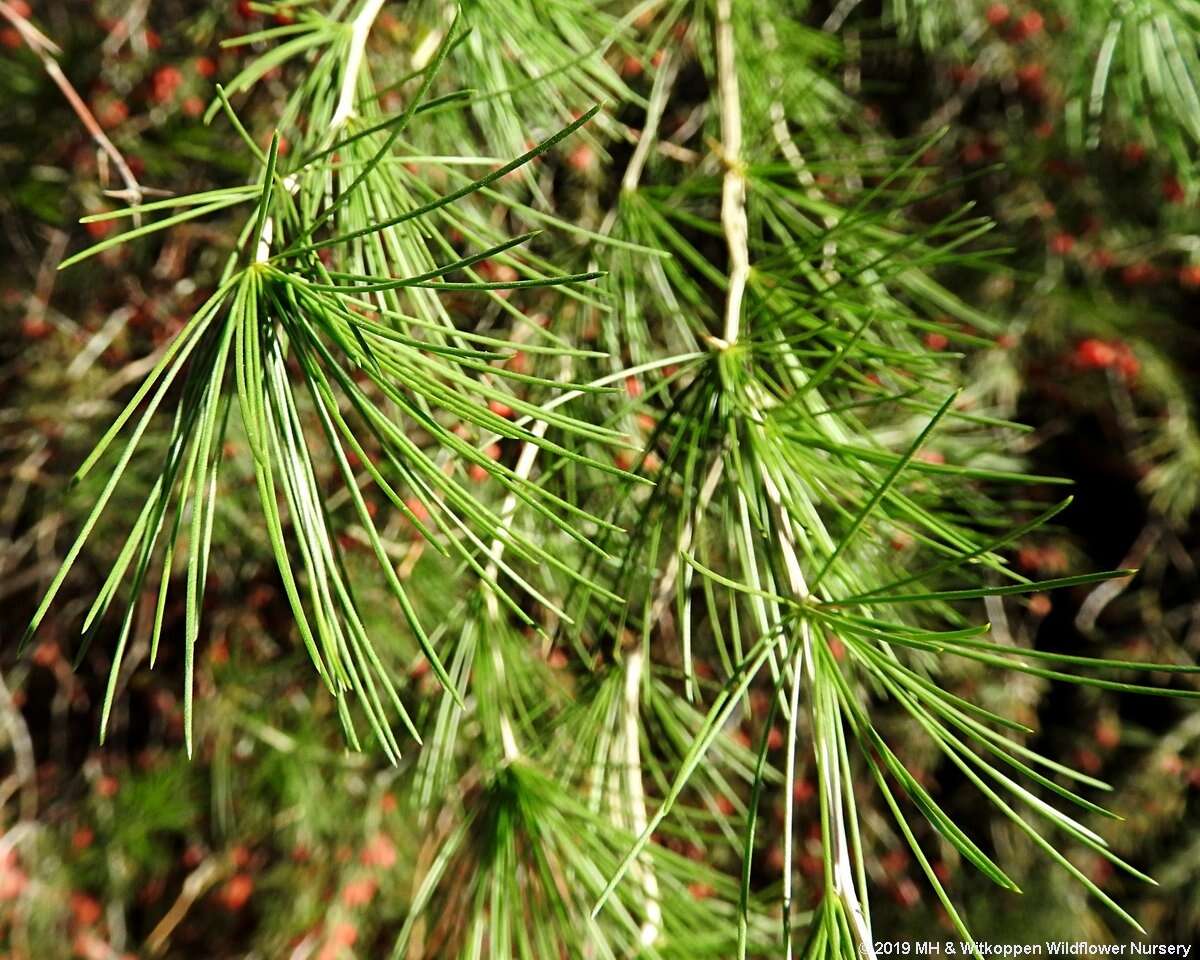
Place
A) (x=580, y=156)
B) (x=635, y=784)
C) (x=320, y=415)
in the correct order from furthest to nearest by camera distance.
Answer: (x=580, y=156) < (x=635, y=784) < (x=320, y=415)

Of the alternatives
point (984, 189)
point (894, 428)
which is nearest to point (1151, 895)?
point (894, 428)

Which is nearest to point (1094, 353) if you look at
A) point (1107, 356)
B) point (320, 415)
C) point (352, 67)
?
point (1107, 356)

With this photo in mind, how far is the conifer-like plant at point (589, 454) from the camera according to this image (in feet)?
1.18

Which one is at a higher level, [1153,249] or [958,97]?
[958,97]

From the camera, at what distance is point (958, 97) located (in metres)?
1.20

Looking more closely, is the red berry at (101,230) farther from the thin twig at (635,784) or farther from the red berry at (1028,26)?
the red berry at (1028,26)

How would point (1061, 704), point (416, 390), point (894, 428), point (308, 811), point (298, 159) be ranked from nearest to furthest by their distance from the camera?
point (416, 390), point (298, 159), point (894, 428), point (308, 811), point (1061, 704)

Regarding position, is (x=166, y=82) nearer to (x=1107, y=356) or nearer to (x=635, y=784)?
(x=635, y=784)

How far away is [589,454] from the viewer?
2.39 feet

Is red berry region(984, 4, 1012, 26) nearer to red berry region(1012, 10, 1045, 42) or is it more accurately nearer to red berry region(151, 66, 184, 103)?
red berry region(1012, 10, 1045, 42)

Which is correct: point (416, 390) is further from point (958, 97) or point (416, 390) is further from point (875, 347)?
point (958, 97)

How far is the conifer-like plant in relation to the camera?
1.18ft

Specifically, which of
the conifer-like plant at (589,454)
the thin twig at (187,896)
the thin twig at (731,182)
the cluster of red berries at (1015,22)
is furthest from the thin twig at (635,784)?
the cluster of red berries at (1015,22)

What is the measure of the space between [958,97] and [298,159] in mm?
947
